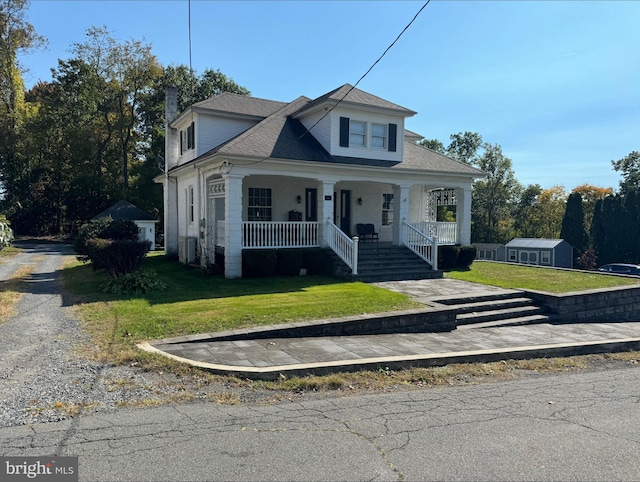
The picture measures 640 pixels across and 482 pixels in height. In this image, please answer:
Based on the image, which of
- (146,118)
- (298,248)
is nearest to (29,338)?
(298,248)

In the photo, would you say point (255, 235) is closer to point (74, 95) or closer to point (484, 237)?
point (74, 95)

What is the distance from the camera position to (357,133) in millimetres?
17469

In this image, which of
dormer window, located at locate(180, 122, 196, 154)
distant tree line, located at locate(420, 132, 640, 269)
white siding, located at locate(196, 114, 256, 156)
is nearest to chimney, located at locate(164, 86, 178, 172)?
dormer window, located at locate(180, 122, 196, 154)

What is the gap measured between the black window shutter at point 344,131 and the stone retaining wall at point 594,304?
8.26 m

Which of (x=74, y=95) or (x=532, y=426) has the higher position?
→ (x=74, y=95)

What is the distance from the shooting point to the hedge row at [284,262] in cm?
1443

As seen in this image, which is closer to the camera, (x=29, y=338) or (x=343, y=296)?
(x=29, y=338)

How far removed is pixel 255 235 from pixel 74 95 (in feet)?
120

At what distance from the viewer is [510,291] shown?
1316 cm

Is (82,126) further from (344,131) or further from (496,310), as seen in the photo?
(496,310)

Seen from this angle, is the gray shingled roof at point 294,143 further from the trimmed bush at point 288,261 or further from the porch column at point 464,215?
the trimmed bush at point 288,261

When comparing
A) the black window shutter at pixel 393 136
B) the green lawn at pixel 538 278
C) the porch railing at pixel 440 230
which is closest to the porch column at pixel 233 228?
the black window shutter at pixel 393 136

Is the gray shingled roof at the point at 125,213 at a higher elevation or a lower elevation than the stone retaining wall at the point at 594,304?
higher

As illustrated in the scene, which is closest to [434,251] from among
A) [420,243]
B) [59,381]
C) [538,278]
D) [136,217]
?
[420,243]
